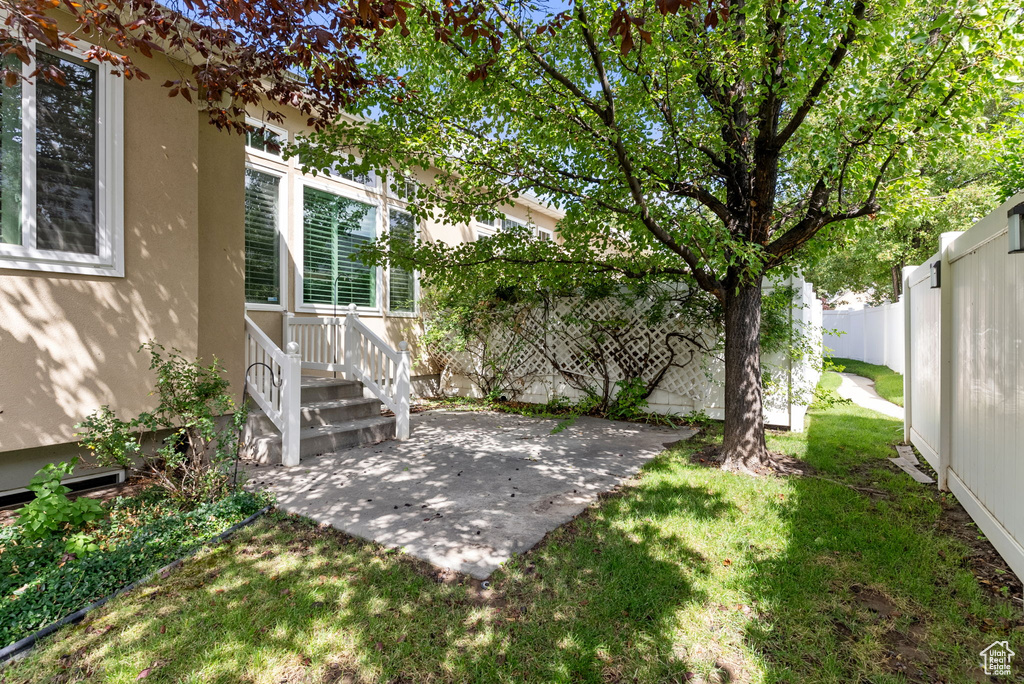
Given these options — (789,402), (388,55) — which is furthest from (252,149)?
(789,402)

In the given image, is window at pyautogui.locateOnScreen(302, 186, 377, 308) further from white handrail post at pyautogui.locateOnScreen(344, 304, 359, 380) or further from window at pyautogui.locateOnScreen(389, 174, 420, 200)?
A: window at pyautogui.locateOnScreen(389, 174, 420, 200)

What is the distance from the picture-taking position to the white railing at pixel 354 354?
245 inches

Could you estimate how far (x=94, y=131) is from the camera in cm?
410

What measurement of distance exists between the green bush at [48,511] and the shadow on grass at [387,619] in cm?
89

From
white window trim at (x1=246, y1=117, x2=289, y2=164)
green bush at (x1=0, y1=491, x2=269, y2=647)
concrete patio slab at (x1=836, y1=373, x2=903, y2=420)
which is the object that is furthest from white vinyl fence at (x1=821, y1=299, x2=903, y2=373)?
green bush at (x1=0, y1=491, x2=269, y2=647)

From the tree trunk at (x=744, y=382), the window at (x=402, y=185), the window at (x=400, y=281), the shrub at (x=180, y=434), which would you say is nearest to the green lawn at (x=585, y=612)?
the shrub at (x=180, y=434)

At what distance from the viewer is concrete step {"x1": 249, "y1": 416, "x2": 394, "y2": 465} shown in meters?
5.05

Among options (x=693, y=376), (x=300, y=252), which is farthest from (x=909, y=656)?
(x=300, y=252)

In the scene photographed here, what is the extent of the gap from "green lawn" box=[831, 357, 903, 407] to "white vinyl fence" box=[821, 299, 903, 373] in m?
0.33

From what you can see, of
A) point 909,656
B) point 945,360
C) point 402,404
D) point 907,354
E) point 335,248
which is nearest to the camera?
point 909,656

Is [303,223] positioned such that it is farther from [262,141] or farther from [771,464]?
[771,464]

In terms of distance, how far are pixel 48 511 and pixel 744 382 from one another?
5.63 m

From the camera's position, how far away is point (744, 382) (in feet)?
16.5

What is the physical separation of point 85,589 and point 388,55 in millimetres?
5455
